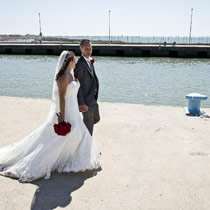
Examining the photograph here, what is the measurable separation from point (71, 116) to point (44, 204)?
48.0 inches

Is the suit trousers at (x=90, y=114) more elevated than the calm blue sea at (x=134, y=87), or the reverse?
the suit trousers at (x=90, y=114)

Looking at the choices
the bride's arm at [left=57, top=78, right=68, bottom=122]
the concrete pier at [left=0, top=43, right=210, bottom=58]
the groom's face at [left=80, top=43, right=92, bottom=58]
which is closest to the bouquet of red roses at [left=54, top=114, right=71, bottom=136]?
the bride's arm at [left=57, top=78, right=68, bottom=122]

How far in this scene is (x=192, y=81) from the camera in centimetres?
2022

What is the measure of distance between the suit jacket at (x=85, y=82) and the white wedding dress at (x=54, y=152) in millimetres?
348

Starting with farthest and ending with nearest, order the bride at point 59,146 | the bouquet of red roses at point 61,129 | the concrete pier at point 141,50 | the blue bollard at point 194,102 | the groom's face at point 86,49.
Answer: the concrete pier at point 141,50
the blue bollard at point 194,102
the groom's face at point 86,49
the bride at point 59,146
the bouquet of red roses at point 61,129

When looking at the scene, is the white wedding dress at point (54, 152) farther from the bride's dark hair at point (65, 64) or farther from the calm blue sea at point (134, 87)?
the calm blue sea at point (134, 87)

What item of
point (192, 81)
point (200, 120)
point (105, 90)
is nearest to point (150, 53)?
point (192, 81)

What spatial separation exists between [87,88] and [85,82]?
11 cm

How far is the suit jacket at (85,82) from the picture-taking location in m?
3.98

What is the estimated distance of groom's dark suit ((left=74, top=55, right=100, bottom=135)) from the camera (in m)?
3.98

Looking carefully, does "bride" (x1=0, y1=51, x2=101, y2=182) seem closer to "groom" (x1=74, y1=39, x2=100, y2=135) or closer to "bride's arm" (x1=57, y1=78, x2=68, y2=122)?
"bride's arm" (x1=57, y1=78, x2=68, y2=122)

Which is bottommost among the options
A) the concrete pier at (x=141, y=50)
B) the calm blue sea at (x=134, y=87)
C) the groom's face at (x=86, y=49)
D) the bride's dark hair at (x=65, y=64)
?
the calm blue sea at (x=134, y=87)

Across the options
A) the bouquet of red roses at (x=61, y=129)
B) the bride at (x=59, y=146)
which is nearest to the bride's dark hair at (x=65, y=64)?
the bride at (x=59, y=146)

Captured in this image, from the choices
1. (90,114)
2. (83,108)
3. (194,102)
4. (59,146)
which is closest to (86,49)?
(83,108)
